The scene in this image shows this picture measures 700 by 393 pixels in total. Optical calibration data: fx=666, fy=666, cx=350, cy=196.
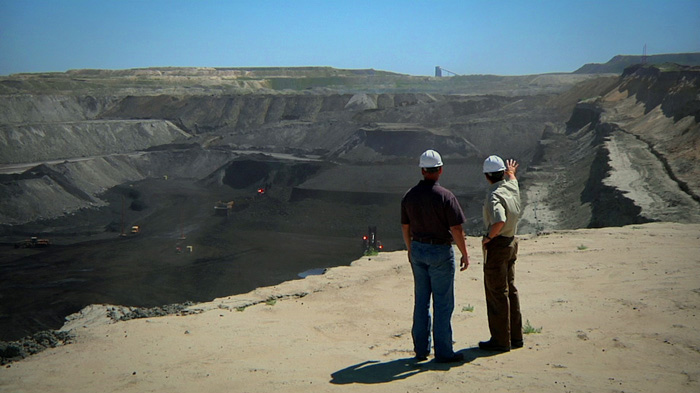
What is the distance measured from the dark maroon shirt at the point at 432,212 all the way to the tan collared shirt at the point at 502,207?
0.76 ft

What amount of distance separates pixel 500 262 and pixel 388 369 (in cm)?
132

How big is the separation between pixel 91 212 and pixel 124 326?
3764 cm

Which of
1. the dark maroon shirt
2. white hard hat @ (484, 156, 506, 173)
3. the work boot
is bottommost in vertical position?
the work boot

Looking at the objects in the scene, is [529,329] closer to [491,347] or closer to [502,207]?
[491,347]

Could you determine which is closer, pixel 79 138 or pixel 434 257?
pixel 434 257

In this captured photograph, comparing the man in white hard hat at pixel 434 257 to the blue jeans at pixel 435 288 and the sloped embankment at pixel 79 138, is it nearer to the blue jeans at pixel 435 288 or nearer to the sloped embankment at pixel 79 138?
the blue jeans at pixel 435 288

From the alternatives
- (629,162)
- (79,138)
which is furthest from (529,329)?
(79,138)

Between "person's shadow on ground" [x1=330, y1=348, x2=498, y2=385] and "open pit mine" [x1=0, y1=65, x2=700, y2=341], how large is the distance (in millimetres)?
13884

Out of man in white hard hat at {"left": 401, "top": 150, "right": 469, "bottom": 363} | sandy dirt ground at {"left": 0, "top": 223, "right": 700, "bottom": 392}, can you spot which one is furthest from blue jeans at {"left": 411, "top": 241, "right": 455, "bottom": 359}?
sandy dirt ground at {"left": 0, "top": 223, "right": 700, "bottom": 392}

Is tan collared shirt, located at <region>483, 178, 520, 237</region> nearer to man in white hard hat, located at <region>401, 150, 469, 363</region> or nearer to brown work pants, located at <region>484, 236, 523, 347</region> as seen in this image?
brown work pants, located at <region>484, 236, 523, 347</region>

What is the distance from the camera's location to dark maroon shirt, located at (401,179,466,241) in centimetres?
562

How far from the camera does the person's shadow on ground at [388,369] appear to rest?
16.9 feet

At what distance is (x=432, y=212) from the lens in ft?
18.6

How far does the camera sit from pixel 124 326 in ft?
24.7
